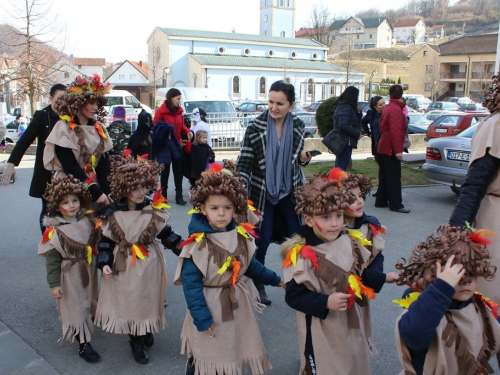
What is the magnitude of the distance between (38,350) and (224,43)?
2457 inches

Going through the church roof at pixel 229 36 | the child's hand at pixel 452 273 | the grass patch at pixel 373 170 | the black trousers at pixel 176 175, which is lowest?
the grass patch at pixel 373 170

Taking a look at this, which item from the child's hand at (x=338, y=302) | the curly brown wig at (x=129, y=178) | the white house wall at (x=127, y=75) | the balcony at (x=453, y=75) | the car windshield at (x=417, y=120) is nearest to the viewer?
the child's hand at (x=338, y=302)

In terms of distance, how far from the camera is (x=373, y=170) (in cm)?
1202

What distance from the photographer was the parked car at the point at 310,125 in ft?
69.9

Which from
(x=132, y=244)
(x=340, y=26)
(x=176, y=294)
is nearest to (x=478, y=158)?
(x=132, y=244)

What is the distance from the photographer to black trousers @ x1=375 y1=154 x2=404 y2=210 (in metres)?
8.11

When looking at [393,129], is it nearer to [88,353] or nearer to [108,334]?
[108,334]

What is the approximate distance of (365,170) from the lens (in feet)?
39.4

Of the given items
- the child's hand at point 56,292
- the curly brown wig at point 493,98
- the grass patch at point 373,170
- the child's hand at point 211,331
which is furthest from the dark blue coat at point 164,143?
the curly brown wig at point 493,98

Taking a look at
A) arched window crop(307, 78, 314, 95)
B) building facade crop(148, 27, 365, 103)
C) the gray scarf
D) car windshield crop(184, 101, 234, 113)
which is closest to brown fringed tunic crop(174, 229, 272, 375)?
the gray scarf

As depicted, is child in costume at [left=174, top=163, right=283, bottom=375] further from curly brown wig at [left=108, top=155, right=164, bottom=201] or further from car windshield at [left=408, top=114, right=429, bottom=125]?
car windshield at [left=408, top=114, right=429, bottom=125]

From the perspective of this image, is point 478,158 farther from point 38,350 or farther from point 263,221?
point 38,350

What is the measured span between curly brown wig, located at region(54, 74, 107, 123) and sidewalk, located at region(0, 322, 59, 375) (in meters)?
1.92

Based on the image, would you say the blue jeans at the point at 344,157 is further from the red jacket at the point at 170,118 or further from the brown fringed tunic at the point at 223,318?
the brown fringed tunic at the point at 223,318
